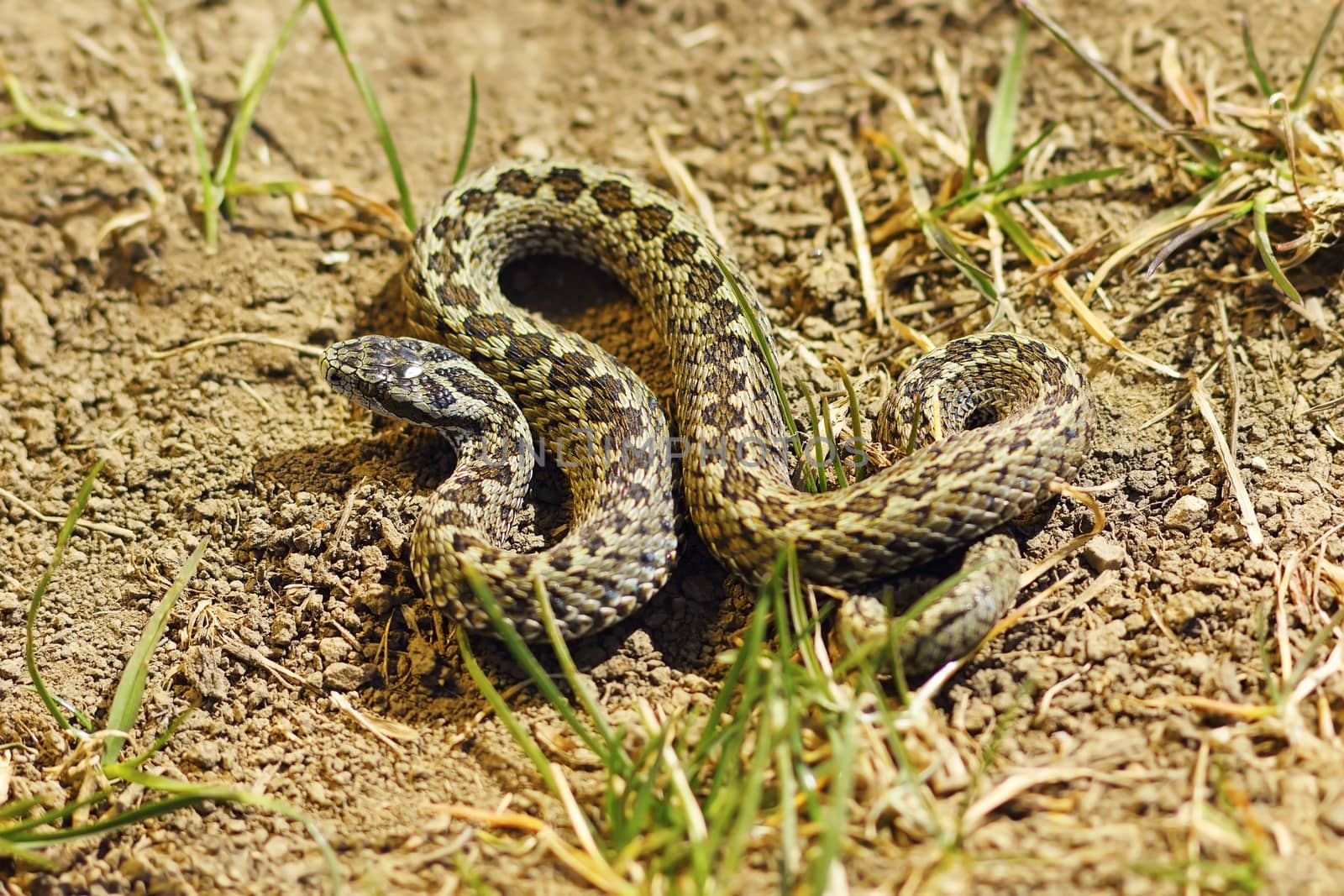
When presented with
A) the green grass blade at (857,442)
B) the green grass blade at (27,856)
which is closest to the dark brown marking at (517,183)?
the green grass blade at (857,442)

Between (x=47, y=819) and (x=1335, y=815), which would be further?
(x=47, y=819)

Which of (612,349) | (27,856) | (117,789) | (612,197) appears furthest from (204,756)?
(612,197)

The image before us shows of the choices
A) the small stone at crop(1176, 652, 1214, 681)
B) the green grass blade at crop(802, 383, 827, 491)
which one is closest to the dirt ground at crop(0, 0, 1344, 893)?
the small stone at crop(1176, 652, 1214, 681)

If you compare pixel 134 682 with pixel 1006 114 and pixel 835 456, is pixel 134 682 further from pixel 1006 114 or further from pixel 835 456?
pixel 1006 114

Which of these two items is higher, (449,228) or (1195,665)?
(449,228)

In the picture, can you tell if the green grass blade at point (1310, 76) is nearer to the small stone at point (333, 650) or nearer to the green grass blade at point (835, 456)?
the green grass blade at point (835, 456)

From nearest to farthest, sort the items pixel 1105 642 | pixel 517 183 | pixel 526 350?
pixel 1105 642, pixel 526 350, pixel 517 183
